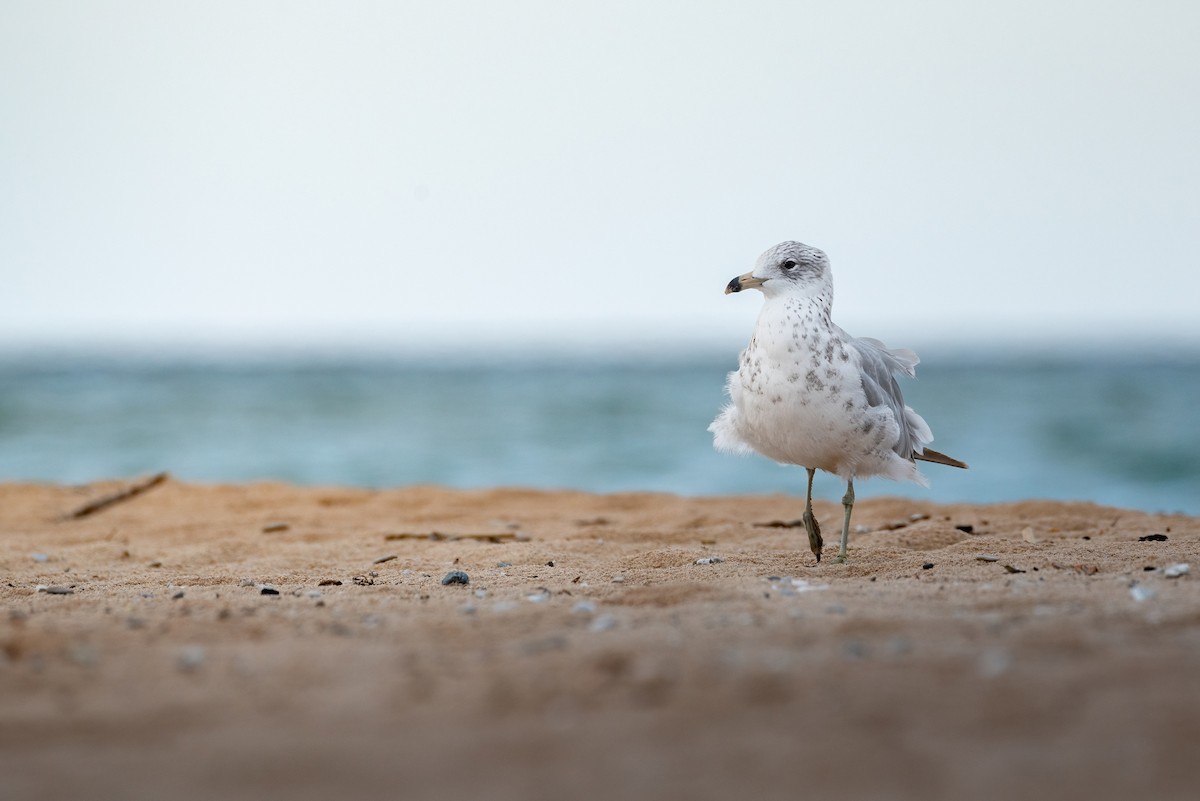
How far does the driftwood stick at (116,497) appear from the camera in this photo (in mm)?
7270

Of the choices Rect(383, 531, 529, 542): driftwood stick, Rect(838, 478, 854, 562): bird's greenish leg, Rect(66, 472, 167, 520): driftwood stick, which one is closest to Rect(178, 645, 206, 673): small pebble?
Rect(838, 478, 854, 562): bird's greenish leg

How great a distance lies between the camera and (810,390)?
14.9ft

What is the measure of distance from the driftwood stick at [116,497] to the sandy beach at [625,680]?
8.76 feet

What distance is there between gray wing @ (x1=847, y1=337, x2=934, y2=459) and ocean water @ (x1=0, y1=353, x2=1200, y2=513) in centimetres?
413

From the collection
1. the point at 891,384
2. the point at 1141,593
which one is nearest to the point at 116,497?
the point at 891,384

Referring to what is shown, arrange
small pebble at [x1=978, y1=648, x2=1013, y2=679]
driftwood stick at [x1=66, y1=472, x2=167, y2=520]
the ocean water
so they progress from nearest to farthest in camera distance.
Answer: small pebble at [x1=978, y1=648, x2=1013, y2=679] < driftwood stick at [x1=66, y1=472, x2=167, y2=520] < the ocean water

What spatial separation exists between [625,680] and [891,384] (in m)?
2.79

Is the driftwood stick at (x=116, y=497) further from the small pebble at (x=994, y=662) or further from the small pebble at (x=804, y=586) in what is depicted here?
the small pebble at (x=994, y=662)

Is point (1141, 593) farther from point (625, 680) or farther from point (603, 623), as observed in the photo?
point (625, 680)

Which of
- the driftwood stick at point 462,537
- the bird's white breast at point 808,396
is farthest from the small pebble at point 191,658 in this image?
the driftwood stick at point 462,537

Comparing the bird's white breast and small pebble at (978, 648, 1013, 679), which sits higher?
the bird's white breast

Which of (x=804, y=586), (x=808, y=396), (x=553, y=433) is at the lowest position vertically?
(x=804, y=586)

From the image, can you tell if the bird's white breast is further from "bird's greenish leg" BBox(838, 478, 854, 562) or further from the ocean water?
the ocean water

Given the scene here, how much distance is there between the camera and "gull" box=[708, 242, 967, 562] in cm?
457
